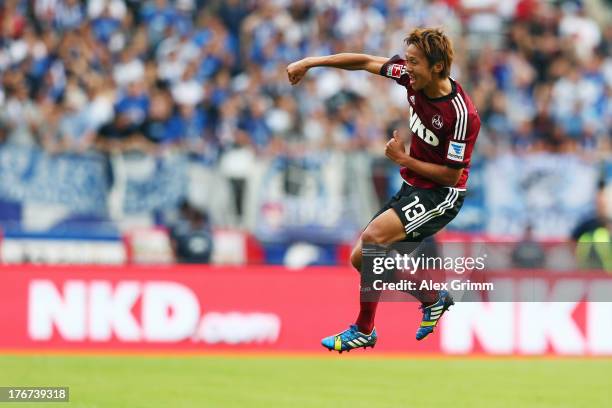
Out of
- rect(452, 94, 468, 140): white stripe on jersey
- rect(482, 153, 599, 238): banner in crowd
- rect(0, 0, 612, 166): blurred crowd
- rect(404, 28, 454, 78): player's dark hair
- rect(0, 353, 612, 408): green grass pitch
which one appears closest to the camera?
rect(404, 28, 454, 78): player's dark hair

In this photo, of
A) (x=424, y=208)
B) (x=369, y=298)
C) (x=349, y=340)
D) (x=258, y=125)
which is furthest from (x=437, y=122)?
(x=258, y=125)

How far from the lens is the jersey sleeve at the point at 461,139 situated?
9.45 metres

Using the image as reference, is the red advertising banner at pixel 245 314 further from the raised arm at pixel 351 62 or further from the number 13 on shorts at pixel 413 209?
the raised arm at pixel 351 62

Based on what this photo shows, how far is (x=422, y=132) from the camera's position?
967cm

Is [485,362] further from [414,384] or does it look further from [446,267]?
[446,267]

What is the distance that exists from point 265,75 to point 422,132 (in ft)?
33.2

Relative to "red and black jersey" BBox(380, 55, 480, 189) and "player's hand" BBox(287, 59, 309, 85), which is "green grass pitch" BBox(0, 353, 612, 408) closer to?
"red and black jersey" BBox(380, 55, 480, 189)

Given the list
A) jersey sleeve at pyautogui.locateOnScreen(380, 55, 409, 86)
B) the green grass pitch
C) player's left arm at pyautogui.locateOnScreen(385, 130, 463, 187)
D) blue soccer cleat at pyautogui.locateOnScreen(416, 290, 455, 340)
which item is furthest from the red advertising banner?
jersey sleeve at pyautogui.locateOnScreen(380, 55, 409, 86)

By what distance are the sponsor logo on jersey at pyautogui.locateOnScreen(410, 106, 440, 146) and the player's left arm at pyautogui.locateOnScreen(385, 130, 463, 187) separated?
170 millimetres

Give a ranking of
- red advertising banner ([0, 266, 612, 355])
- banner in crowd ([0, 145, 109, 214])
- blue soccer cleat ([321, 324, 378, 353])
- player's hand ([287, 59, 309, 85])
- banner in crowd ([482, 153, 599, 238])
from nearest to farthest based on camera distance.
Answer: player's hand ([287, 59, 309, 85]) → blue soccer cleat ([321, 324, 378, 353]) → red advertising banner ([0, 266, 612, 355]) → banner in crowd ([0, 145, 109, 214]) → banner in crowd ([482, 153, 599, 238])

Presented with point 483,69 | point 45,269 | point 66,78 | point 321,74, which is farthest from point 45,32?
point 483,69

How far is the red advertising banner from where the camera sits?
595 inches

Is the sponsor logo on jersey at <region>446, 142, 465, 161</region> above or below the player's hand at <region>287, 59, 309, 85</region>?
below

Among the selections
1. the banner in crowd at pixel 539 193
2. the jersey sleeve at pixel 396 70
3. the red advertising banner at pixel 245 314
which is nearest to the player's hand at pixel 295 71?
the jersey sleeve at pixel 396 70
